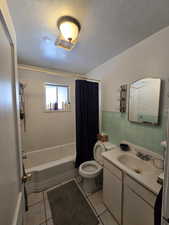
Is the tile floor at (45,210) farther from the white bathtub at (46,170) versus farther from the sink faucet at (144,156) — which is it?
the sink faucet at (144,156)

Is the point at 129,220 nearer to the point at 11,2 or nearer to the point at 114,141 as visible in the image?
the point at 114,141

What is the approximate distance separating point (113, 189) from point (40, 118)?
6.74 feet

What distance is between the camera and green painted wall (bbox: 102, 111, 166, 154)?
1.28 meters

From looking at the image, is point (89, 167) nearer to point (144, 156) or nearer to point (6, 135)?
point (144, 156)

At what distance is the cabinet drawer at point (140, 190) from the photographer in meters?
0.87

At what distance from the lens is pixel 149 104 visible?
135 centimetres

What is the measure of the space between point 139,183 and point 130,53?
175 cm

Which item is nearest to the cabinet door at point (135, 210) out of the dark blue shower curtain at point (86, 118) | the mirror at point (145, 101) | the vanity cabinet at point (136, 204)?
the vanity cabinet at point (136, 204)

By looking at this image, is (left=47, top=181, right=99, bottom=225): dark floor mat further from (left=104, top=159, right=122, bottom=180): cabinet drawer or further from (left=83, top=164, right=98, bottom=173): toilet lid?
(left=104, top=159, right=122, bottom=180): cabinet drawer

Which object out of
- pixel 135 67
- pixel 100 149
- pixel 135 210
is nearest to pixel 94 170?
pixel 100 149

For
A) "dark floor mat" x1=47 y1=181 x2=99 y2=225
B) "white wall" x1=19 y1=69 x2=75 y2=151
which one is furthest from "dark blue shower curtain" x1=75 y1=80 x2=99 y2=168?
"white wall" x1=19 y1=69 x2=75 y2=151

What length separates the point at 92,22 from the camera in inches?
43.3

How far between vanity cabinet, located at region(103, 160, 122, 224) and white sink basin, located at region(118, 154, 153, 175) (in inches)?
8.4

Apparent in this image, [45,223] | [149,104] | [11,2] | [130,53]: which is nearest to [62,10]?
[11,2]
